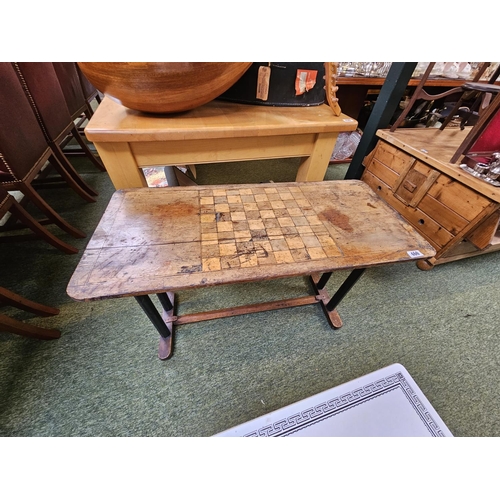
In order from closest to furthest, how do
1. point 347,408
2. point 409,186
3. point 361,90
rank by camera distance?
1. point 347,408
2. point 409,186
3. point 361,90

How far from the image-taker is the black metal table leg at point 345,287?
895 mm

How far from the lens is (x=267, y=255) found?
639 millimetres

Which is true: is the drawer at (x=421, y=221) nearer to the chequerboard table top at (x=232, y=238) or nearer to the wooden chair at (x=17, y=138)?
the chequerboard table top at (x=232, y=238)

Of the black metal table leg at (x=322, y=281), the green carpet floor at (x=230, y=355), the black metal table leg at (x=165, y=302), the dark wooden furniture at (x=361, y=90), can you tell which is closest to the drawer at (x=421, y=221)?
the green carpet floor at (x=230, y=355)

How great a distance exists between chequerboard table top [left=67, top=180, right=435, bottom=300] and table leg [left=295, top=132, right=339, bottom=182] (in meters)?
0.16

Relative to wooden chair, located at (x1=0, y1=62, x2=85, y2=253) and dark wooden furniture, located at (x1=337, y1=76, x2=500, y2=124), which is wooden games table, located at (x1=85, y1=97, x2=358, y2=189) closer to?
wooden chair, located at (x1=0, y1=62, x2=85, y2=253)

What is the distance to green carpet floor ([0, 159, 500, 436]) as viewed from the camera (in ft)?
2.74

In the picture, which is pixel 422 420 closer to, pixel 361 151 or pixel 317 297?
pixel 317 297

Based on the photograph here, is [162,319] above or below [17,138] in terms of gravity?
below

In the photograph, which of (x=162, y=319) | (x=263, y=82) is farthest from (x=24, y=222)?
(x=263, y=82)

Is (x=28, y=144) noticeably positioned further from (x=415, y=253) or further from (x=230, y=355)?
(x=415, y=253)

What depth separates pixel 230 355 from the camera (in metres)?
0.98

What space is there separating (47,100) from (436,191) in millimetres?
2125

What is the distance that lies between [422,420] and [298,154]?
96 cm
